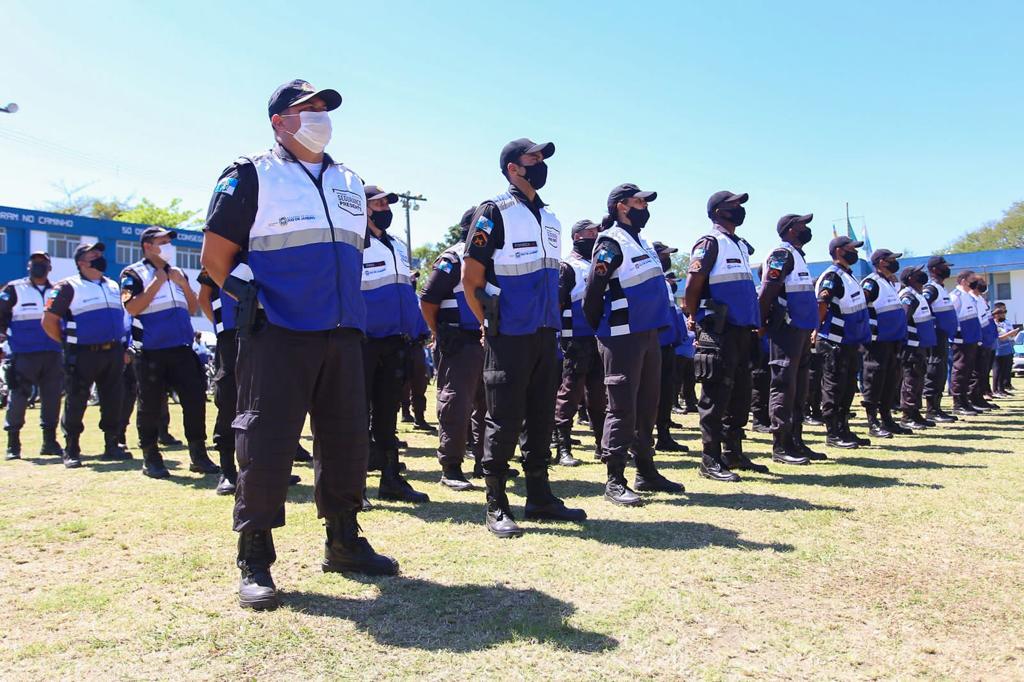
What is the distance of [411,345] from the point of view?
20.7 feet

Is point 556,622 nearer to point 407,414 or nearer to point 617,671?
point 617,671

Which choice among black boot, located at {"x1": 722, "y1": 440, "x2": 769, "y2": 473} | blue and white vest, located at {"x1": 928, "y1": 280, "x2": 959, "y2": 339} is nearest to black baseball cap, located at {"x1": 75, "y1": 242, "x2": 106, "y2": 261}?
black boot, located at {"x1": 722, "y1": 440, "x2": 769, "y2": 473}

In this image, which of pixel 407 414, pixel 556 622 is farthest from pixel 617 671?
pixel 407 414

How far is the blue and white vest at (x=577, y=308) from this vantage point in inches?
323

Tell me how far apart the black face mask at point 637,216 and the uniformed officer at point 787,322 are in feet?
6.41

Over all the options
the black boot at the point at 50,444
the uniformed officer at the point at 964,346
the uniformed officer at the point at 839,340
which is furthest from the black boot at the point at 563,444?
the uniformed officer at the point at 964,346

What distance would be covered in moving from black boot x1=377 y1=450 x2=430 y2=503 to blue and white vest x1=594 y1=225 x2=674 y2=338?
187 centimetres

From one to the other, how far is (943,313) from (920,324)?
153cm

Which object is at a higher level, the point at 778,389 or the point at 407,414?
the point at 778,389

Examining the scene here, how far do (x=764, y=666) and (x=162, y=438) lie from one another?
9003 mm

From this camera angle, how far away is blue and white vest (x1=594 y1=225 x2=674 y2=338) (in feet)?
18.5

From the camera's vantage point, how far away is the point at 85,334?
26.5 feet

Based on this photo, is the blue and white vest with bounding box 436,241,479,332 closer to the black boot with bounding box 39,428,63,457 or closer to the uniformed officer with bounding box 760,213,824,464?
the uniformed officer with bounding box 760,213,824,464

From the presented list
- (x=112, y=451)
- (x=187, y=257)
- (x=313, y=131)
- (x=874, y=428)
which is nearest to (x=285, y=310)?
(x=313, y=131)
